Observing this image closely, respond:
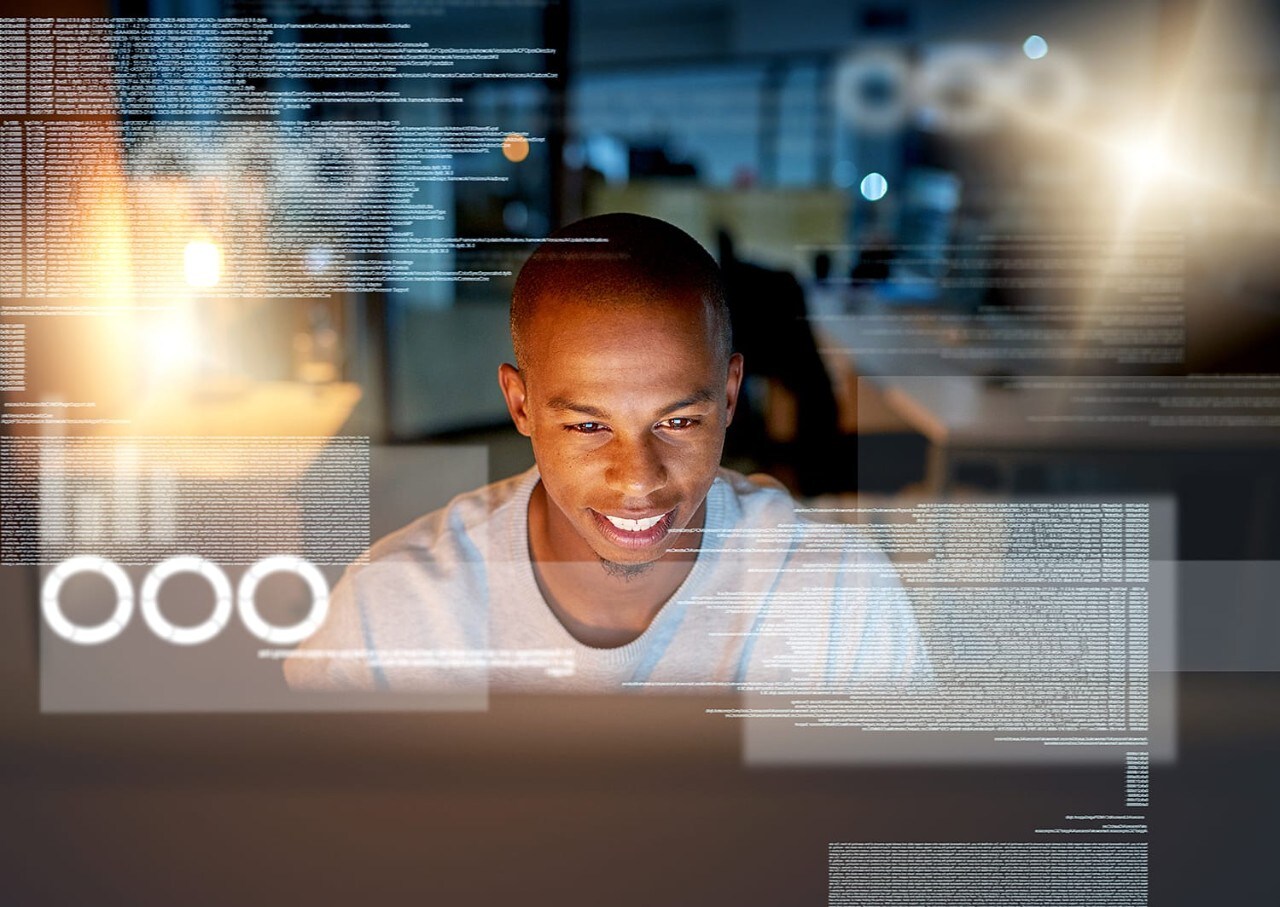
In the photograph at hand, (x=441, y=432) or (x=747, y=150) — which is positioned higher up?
(x=747, y=150)

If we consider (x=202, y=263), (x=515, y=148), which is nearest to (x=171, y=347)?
(x=202, y=263)

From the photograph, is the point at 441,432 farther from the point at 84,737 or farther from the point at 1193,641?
the point at 1193,641

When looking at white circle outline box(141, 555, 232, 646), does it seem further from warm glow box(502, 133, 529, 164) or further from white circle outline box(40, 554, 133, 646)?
warm glow box(502, 133, 529, 164)

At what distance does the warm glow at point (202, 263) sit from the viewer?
1185 millimetres

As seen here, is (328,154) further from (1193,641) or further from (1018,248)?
(1193,641)

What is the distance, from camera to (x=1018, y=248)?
120 cm

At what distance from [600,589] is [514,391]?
0.27 meters

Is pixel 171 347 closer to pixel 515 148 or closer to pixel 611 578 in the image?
pixel 515 148

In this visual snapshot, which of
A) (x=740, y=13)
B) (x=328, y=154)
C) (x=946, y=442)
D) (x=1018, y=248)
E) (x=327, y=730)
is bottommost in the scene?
(x=327, y=730)

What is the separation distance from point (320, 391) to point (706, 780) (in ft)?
2.24

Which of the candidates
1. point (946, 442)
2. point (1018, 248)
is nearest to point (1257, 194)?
point (1018, 248)

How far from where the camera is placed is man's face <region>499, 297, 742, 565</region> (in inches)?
44.9

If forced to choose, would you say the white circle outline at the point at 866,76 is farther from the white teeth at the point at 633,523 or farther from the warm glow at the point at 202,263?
the warm glow at the point at 202,263

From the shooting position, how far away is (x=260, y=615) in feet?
4.00
